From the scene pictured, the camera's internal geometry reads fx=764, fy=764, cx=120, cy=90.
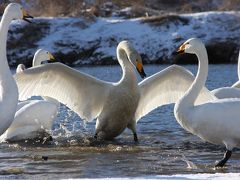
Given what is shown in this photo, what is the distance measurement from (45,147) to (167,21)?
108 feet

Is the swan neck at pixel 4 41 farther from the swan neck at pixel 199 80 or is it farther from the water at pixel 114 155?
the swan neck at pixel 199 80

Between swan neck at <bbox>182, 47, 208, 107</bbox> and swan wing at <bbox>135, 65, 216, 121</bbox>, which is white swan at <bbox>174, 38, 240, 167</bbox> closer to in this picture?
swan neck at <bbox>182, 47, 208, 107</bbox>

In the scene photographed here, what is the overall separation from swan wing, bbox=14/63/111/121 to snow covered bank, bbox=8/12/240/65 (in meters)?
28.6

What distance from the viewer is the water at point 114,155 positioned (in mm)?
9062

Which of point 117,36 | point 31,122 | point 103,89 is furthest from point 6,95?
point 117,36

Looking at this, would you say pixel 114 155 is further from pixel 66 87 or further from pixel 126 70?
pixel 66 87

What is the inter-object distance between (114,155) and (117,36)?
32526 millimetres

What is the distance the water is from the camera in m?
9.06

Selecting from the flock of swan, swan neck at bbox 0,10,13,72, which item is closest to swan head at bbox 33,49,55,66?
the flock of swan

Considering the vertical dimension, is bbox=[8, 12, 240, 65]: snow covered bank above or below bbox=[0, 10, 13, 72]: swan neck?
below

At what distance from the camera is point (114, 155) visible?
10.6m

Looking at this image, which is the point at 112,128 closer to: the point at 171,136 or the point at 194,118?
the point at 171,136

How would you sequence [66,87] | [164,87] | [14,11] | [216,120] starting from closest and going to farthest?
[216,120], [14,11], [66,87], [164,87]

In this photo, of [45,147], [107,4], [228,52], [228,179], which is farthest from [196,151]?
[107,4]
